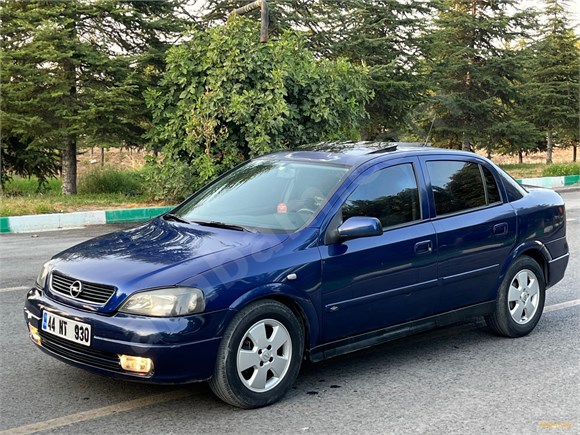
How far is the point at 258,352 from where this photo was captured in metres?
4.19

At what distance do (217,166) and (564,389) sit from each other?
11.7 metres

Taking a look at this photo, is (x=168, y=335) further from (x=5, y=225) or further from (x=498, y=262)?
(x=5, y=225)

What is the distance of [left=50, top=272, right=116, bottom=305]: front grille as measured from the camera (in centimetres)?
405

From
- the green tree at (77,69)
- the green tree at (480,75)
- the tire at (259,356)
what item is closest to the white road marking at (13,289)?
the tire at (259,356)

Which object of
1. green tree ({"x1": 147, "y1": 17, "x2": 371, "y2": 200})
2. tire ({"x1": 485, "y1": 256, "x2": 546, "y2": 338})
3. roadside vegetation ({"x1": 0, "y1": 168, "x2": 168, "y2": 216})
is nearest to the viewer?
tire ({"x1": 485, "y1": 256, "x2": 546, "y2": 338})

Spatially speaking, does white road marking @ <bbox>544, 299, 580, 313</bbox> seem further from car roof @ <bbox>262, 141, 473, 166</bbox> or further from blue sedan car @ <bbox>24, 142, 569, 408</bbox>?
car roof @ <bbox>262, 141, 473, 166</bbox>

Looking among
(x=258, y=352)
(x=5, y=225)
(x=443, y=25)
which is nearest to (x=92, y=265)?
(x=258, y=352)

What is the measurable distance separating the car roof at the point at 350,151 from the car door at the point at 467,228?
21cm

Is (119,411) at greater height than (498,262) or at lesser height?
lesser

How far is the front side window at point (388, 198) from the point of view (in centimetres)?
487

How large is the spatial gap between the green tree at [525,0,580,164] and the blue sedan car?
3180 cm

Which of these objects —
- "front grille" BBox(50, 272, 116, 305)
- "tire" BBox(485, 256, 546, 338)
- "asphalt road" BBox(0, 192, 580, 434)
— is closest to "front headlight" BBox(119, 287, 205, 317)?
"front grille" BBox(50, 272, 116, 305)

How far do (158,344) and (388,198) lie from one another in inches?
77.9

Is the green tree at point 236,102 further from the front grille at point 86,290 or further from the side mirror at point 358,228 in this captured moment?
the front grille at point 86,290
